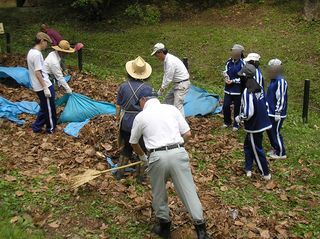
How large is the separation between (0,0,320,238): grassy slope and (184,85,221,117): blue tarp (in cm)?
99

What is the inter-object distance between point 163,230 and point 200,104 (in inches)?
204

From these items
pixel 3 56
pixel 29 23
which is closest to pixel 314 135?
pixel 3 56

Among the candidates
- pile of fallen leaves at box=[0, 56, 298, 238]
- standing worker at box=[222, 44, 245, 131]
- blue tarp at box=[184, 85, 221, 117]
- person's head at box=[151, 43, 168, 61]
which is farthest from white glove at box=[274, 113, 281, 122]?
blue tarp at box=[184, 85, 221, 117]

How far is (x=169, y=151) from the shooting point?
4.88 metres

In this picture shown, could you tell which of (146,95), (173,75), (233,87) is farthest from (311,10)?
(146,95)

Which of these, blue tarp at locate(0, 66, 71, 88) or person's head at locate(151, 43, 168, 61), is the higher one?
person's head at locate(151, 43, 168, 61)

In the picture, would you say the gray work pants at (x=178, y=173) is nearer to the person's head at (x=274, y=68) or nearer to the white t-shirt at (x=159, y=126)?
the white t-shirt at (x=159, y=126)

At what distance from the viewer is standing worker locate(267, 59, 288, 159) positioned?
296 inches

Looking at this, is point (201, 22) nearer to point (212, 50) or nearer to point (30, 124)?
point (212, 50)

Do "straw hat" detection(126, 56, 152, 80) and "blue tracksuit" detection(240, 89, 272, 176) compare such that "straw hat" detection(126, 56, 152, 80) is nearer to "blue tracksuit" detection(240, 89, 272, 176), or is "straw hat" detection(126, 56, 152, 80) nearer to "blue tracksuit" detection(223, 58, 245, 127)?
"blue tracksuit" detection(240, 89, 272, 176)

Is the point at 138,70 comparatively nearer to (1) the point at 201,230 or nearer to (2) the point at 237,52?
(1) the point at 201,230

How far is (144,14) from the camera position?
20.9 m

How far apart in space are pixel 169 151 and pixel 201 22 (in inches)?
616

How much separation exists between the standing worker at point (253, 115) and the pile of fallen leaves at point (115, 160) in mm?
551
